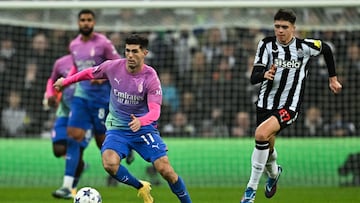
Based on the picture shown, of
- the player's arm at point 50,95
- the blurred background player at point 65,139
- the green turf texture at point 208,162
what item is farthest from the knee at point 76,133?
the green turf texture at point 208,162

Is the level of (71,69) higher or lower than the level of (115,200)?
higher

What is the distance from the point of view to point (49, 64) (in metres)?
18.1

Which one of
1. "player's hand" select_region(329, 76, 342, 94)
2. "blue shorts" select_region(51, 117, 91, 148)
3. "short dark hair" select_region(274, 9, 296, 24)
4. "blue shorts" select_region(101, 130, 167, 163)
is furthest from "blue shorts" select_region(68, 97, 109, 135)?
"player's hand" select_region(329, 76, 342, 94)

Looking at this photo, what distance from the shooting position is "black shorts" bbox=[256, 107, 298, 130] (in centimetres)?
1079

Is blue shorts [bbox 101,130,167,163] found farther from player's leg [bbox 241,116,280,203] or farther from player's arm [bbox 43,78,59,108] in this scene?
player's arm [bbox 43,78,59,108]

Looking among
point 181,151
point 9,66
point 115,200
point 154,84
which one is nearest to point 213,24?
point 181,151

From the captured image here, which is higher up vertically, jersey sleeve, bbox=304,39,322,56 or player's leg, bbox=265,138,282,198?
jersey sleeve, bbox=304,39,322,56

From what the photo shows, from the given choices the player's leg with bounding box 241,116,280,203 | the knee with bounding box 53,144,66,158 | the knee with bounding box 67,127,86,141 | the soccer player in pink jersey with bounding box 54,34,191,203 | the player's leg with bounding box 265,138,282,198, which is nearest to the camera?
the soccer player in pink jersey with bounding box 54,34,191,203

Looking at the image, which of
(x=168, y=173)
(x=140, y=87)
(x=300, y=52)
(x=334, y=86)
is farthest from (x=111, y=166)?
(x=334, y=86)

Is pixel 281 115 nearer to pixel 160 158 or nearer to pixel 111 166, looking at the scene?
pixel 160 158

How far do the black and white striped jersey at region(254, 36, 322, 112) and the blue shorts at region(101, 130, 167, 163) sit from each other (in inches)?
56.7

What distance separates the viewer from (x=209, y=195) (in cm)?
1391

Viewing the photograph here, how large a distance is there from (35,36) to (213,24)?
11.5ft

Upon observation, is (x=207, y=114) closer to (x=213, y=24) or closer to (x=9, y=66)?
(x=213, y=24)
